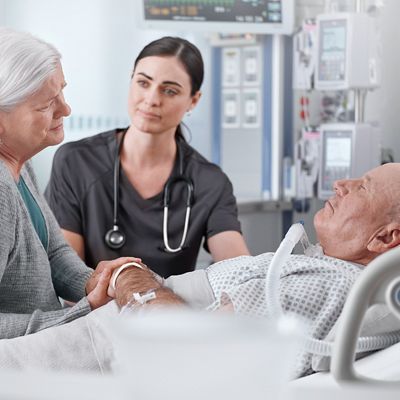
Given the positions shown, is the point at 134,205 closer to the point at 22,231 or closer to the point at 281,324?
the point at 22,231

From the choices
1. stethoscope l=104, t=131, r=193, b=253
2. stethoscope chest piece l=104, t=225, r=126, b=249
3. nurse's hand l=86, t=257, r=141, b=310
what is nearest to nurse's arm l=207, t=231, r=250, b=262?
stethoscope l=104, t=131, r=193, b=253

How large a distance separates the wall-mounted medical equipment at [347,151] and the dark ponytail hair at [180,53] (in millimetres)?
1150

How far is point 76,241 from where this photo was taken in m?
2.83

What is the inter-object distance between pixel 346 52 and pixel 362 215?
225 centimetres

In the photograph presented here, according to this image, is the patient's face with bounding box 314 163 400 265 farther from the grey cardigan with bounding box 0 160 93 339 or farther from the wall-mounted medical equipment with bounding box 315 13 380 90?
the wall-mounted medical equipment with bounding box 315 13 380 90

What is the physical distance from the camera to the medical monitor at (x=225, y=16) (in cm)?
420

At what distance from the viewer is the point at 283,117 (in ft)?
14.6

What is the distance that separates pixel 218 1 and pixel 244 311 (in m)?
2.89

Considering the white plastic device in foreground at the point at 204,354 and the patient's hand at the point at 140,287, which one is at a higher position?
the white plastic device in foreground at the point at 204,354

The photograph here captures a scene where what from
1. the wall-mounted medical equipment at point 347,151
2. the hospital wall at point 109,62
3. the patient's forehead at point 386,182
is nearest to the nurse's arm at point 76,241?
the patient's forehead at point 386,182

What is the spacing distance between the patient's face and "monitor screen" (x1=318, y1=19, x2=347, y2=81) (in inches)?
85.8

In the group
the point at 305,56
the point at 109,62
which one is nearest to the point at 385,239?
the point at 305,56

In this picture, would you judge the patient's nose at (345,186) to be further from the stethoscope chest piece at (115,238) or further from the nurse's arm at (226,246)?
the stethoscope chest piece at (115,238)

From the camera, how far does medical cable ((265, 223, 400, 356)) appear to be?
1382 millimetres
